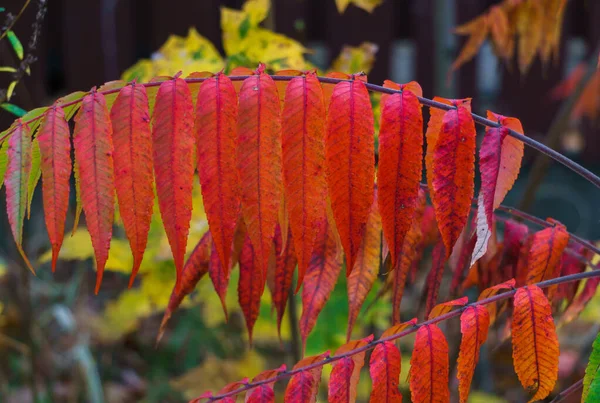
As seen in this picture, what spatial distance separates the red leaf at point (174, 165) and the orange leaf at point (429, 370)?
31 centimetres

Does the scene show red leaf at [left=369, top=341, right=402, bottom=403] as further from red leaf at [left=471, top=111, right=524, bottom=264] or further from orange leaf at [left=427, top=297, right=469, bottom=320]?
red leaf at [left=471, top=111, right=524, bottom=264]

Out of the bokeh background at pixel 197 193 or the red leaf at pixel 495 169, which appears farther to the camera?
the bokeh background at pixel 197 193

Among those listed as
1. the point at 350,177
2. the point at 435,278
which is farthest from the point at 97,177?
the point at 435,278

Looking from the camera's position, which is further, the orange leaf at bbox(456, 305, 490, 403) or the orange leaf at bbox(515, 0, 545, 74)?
the orange leaf at bbox(515, 0, 545, 74)

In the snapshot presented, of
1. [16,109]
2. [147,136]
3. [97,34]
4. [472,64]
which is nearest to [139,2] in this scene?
[97,34]

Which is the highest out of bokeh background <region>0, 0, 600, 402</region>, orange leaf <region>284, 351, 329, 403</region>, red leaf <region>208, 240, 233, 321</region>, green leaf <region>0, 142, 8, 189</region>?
green leaf <region>0, 142, 8, 189</region>

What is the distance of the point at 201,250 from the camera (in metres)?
1.15

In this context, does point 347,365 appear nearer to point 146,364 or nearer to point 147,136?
point 147,136

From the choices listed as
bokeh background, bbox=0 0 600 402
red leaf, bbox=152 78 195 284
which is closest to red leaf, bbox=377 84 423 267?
red leaf, bbox=152 78 195 284

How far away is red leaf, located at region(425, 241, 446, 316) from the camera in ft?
3.56

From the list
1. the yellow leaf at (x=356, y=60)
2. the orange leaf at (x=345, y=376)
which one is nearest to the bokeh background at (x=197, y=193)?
the yellow leaf at (x=356, y=60)

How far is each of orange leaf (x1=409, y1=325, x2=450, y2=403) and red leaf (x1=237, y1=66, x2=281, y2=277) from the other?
0.23 metres

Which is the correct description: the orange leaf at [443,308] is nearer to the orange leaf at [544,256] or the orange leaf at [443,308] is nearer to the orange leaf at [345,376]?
the orange leaf at [345,376]

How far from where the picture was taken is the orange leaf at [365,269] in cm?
103
